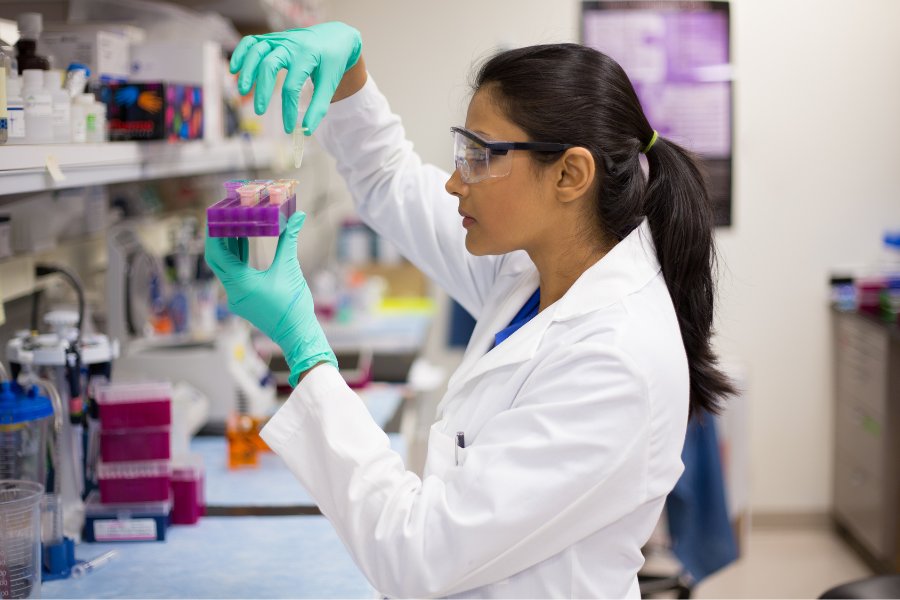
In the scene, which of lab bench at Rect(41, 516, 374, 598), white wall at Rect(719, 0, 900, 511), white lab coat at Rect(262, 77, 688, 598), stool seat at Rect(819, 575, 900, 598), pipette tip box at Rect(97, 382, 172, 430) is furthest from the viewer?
white wall at Rect(719, 0, 900, 511)

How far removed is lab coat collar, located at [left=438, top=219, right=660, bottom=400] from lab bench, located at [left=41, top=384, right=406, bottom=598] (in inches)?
16.4

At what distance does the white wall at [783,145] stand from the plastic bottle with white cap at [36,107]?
10.0 ft

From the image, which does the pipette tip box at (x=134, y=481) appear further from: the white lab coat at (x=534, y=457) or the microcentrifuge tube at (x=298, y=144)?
the microcentrifuge tube at (x=298, y=144)

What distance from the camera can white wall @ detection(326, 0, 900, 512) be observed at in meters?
4.39

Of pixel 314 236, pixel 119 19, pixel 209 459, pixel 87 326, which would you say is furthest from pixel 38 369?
pixel 314 236

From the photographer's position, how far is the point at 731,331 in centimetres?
443

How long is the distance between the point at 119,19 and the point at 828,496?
12.7ft

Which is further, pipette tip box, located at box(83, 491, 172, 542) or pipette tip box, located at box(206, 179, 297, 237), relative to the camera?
pipette tip box, located at box(83, 491, 172, 542)

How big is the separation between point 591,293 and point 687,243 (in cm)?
21

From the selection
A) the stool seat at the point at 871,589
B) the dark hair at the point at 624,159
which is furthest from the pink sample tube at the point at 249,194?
the stool seat at the point at 871,589

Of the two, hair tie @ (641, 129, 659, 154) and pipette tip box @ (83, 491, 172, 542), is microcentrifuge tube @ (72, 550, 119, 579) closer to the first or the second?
pipette tip box @ (83, 491, 172, 542)

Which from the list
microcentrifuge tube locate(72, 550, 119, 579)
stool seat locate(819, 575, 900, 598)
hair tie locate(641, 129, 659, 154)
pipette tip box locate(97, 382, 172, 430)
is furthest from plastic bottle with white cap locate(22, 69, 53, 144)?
stool seat locate(819, 575, 900, 598)

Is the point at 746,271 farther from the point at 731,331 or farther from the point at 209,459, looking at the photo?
the point at 209,459

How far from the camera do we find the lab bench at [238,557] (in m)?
1.59
